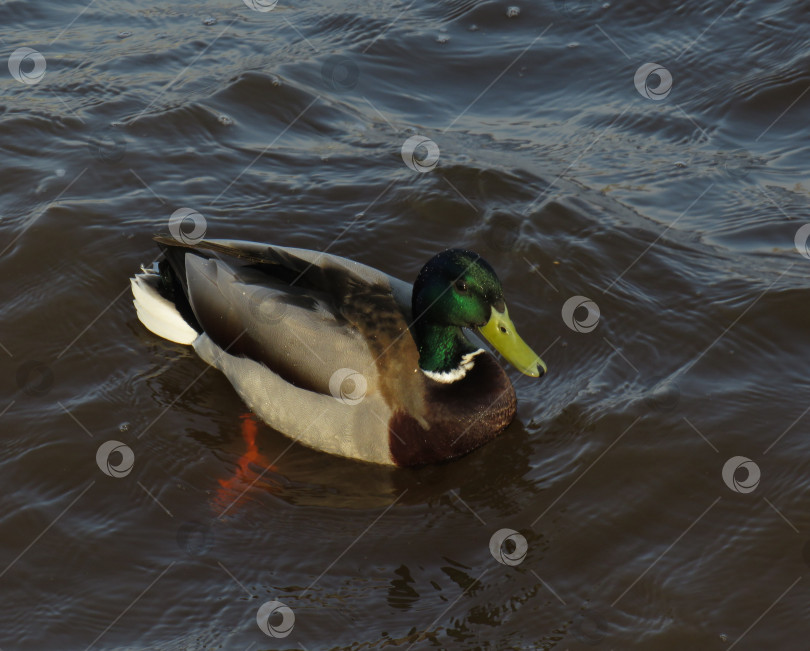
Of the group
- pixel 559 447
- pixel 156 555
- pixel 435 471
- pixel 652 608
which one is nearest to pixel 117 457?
pixel 156 555

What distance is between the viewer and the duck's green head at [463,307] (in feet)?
16.7

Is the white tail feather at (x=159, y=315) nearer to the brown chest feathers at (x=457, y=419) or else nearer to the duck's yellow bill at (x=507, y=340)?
the brown chest feathers at (x=457, y=419)

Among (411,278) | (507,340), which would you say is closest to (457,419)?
(507,340)

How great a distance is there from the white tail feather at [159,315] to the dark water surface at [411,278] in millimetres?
113

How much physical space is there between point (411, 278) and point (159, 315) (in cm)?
153

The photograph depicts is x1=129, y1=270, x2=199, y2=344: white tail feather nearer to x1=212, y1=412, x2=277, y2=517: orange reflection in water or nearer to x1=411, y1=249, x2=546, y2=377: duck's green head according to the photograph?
x1=212, y1=412, x2=277, y2=517: orange reflection in water

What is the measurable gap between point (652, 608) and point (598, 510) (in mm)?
630

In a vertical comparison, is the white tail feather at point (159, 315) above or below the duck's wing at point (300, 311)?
below

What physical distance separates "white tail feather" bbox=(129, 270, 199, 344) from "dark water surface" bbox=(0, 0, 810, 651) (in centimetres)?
11

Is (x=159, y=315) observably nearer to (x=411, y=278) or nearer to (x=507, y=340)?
(x=411, y=278)

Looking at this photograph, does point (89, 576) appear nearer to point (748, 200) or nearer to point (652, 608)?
point (652, 608)

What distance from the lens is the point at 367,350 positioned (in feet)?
16.9

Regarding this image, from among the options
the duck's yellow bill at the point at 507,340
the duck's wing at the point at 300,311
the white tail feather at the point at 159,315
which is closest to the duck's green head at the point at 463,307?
the duck's yellow bill at the point at 507,340

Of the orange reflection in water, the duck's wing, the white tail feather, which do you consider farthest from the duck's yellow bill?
the white tail feather
